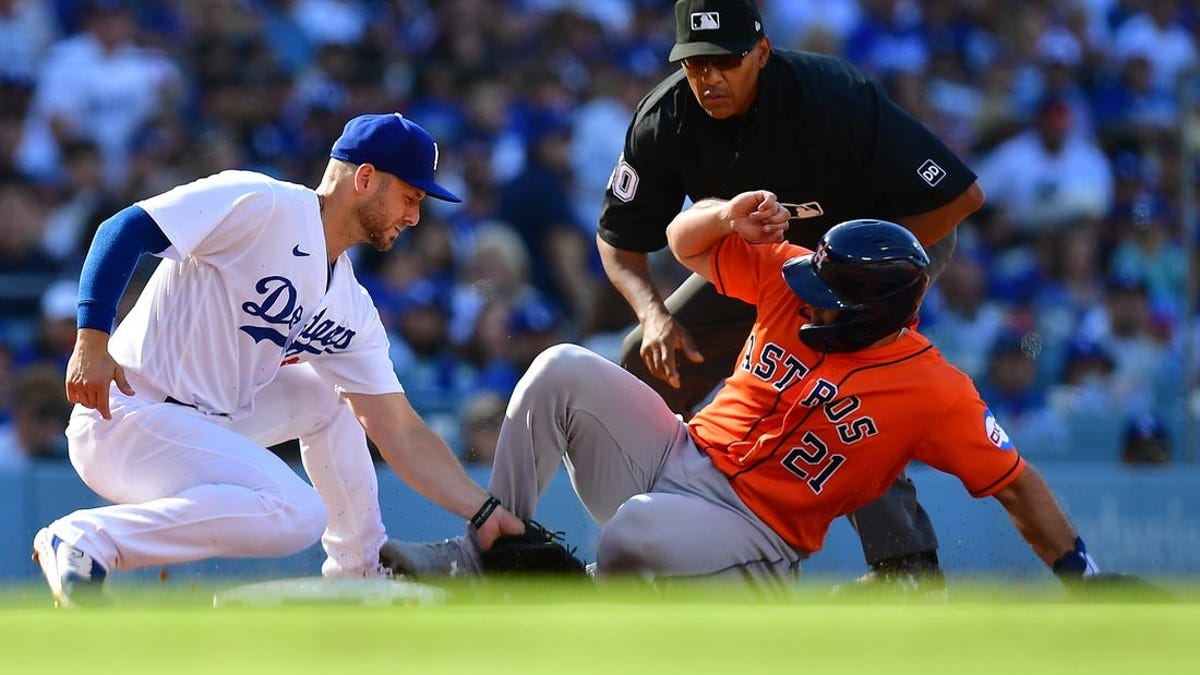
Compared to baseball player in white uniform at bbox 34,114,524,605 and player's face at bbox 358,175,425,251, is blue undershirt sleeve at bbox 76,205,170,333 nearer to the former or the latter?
baseball player in white uniform at bbox 34,114,524,605

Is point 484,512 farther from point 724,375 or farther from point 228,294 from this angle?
point 724,375

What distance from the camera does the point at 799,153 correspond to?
20.2 ft

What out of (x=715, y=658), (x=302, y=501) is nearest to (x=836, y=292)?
(x=302, y=501)

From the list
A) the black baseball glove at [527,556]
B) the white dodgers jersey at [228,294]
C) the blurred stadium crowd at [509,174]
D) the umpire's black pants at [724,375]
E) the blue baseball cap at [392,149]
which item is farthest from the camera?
the blurred stadium crowd at [509,174]

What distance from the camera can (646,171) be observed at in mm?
6395

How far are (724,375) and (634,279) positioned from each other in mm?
698

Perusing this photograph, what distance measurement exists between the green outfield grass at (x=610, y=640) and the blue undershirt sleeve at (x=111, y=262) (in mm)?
1256

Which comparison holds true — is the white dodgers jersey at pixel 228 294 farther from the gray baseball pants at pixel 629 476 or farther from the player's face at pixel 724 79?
the player's face at pixel 724 79

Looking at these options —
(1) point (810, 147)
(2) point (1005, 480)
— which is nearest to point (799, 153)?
(1) point (810, 147)

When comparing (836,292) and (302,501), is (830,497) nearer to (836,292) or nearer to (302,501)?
(836,292)

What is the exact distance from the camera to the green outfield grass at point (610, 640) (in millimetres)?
2721

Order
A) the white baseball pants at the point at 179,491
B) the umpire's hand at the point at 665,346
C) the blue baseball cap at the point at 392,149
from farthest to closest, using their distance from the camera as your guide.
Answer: the umpire's hand at the point at 665,346 < the blue baseball cap at the point at 392,149 < the white baseball pants at the point at 179,491

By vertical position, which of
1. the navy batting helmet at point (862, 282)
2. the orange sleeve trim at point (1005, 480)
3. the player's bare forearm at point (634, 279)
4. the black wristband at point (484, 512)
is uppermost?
the navy batting helmet at point (862, 282)

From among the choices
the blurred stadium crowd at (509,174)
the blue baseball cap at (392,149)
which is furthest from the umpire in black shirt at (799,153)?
the blurred stadium crowd at (509,174)
